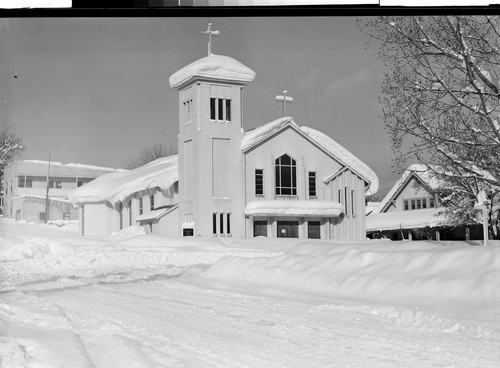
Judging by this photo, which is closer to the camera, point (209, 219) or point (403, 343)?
point (403, 343)

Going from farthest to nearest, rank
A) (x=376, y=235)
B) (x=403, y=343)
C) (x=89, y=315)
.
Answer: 1. (x=376, y=235)
2. (x=89, y=315)
3. (x=403, y=343)

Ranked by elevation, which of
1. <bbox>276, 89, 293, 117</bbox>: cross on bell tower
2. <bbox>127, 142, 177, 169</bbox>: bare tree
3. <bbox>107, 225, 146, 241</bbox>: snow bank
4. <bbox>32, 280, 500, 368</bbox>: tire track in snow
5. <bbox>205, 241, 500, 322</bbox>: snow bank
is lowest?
<bbox>32, 280, 500, 368</bbox>: tire track in snow

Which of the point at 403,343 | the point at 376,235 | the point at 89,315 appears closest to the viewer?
the point at 403,343

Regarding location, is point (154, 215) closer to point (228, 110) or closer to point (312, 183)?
point (228, 110)

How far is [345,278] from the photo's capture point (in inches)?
162

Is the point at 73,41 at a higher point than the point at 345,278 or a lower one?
higher

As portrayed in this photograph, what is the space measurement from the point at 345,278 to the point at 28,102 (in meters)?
1.84

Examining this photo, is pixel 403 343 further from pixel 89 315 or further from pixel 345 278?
pixel 89 315

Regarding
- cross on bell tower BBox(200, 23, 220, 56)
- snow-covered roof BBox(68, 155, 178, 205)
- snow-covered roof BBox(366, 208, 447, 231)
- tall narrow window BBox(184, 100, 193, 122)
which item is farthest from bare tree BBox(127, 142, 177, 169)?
snow-covered roof BBox(366, 208, 447, 231)

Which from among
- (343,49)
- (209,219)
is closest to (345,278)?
(209,219)

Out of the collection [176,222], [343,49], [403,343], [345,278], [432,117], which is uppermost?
[343,49]

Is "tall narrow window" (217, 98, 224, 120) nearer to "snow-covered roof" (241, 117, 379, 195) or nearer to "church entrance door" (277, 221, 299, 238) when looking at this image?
"snow-covered roof" (241, 117, 379, 195)

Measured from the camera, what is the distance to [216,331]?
395 cm

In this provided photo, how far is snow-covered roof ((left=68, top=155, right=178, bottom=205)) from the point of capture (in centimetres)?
434
